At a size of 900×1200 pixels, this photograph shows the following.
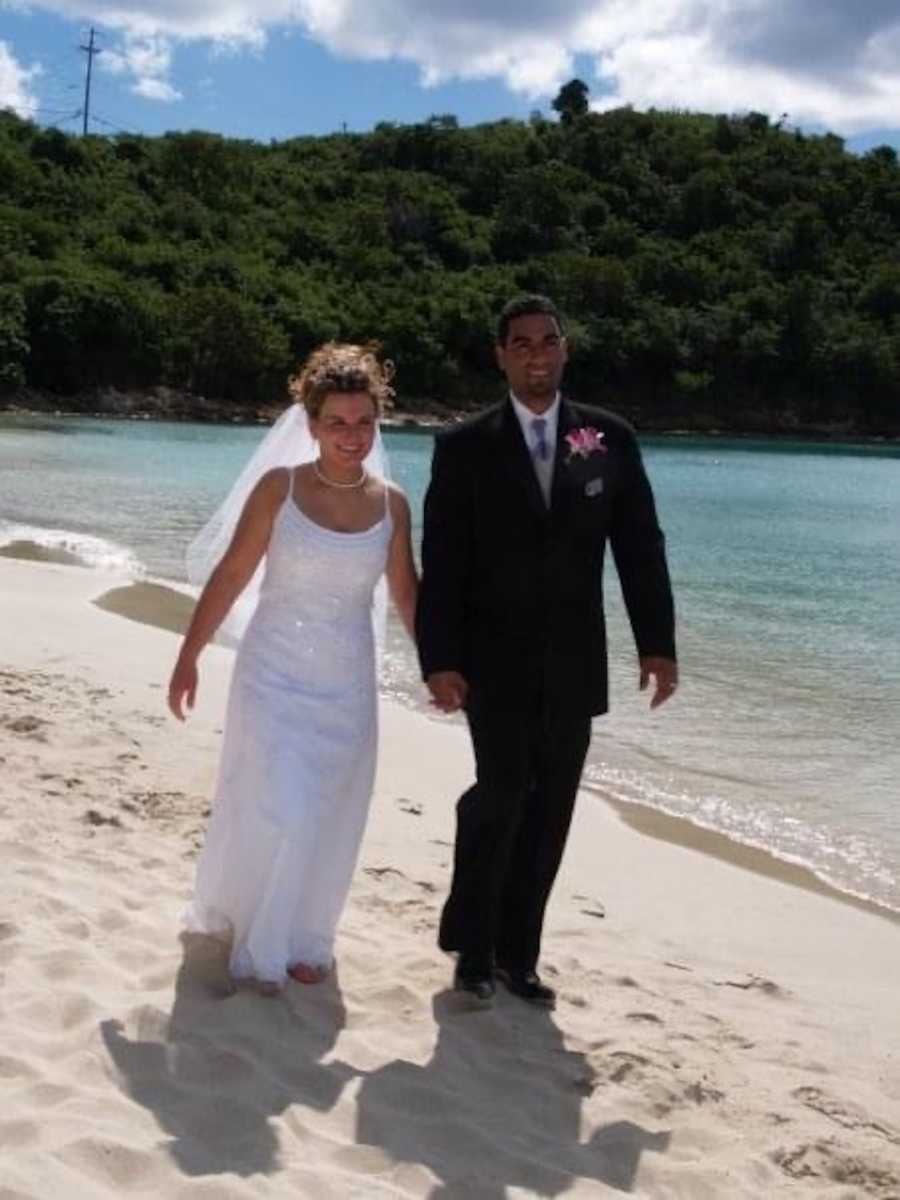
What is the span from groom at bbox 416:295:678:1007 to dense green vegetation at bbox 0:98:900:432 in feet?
213

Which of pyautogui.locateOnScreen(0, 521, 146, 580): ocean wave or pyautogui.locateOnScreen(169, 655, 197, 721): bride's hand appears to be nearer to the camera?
pyautogui.locateOnScreen(169, 655, 197, 721): bride's hand

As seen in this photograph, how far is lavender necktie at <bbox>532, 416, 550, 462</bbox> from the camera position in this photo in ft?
13.5

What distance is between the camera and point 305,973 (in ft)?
13.7

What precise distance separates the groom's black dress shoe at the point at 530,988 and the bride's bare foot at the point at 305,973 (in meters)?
0.59

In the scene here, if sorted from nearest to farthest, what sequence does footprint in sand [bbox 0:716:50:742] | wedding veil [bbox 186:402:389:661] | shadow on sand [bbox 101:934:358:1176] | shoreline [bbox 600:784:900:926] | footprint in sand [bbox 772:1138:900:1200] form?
shadow on sand [bbox 101:934:358:1176] → footprint in sand [bbox 772:1138:900:1200] → wedding veil [bbox 186:402:389:661] → shoreline [bbox 600:784:900:926] → footprint in sand [bbox 0:716:50:742]

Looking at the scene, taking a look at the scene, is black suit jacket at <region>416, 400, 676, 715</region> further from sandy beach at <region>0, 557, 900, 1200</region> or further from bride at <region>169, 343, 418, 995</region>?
sandy beach at <region>0, 557, 900, 1200</region>

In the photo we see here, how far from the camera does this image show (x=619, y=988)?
181 inches

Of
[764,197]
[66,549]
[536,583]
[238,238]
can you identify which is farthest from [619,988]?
[764,197]

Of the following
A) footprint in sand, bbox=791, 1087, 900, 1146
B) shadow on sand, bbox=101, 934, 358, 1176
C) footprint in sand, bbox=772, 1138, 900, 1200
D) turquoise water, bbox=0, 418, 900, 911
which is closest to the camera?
shadow on sand, bbox=101, 934, 358, 1176

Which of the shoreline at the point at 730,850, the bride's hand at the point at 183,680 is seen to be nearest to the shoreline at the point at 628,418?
the shoreline at the point at 730,850

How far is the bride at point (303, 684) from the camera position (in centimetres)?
414

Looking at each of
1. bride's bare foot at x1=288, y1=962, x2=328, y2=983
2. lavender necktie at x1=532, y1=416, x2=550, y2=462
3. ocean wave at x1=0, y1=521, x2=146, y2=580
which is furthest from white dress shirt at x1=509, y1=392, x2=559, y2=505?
ocean wave at x1=0, y1=521, x2=146, y2=580

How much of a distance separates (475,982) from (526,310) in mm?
1980

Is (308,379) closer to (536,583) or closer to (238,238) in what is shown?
(536,583)
